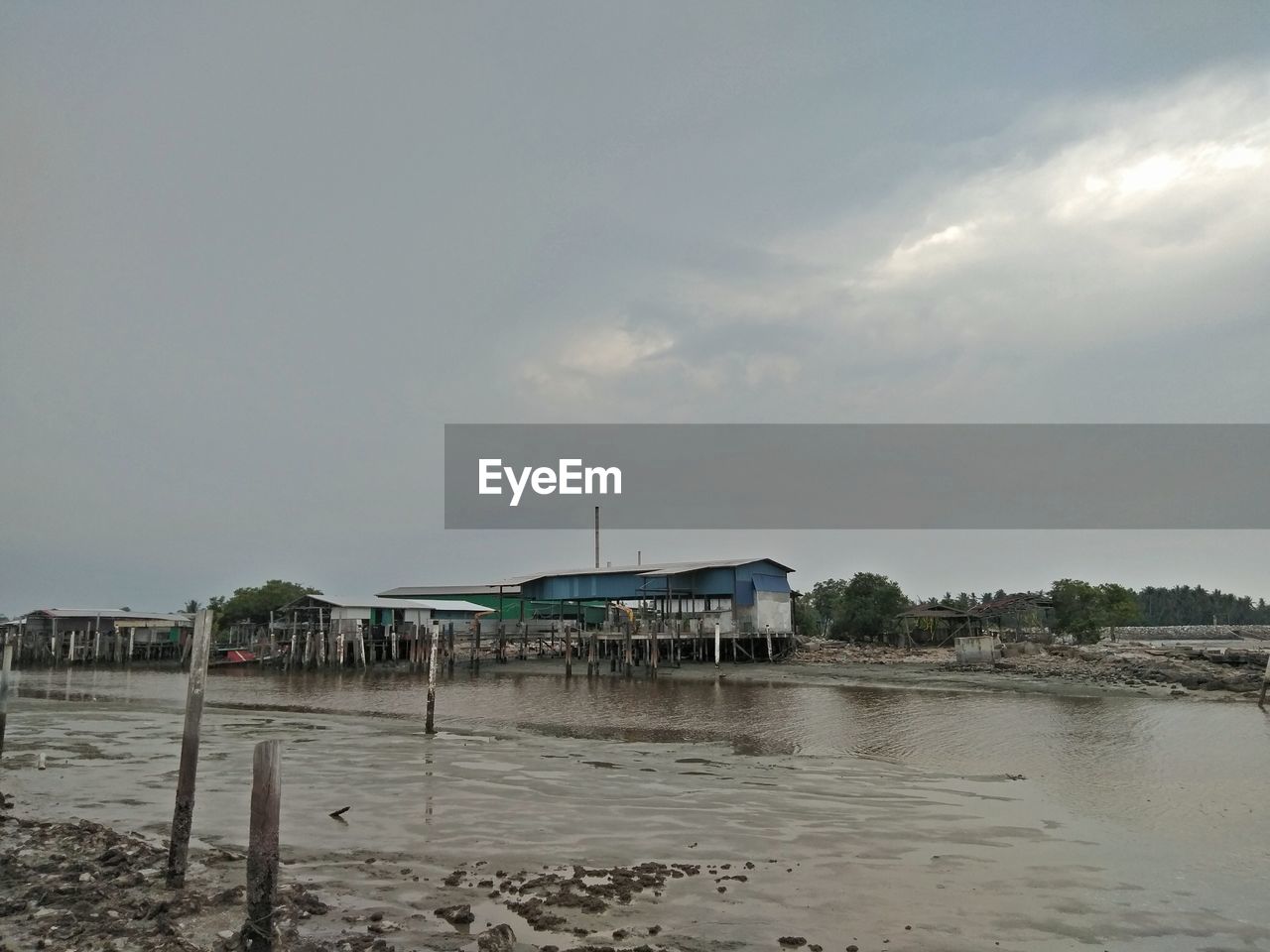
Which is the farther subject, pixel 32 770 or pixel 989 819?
pixel 32 770

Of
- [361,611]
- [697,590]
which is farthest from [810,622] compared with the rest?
[361,611]

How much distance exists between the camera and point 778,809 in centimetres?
1244

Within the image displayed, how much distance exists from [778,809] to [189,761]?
25.5 ft

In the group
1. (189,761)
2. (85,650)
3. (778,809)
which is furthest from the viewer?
(85,650)

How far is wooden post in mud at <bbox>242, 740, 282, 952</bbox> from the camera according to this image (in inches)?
268

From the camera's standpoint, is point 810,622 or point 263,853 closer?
point 263,853

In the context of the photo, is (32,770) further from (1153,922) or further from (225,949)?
(1153,922)

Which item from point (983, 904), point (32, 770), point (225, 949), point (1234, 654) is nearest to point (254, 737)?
point (32, 770)

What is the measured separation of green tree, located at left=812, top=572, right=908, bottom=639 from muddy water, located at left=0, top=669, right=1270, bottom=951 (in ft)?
134

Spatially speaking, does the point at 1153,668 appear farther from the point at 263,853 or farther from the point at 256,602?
the point at 256,602

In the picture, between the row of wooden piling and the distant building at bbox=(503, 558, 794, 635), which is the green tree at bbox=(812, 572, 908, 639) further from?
the row of wooden piling

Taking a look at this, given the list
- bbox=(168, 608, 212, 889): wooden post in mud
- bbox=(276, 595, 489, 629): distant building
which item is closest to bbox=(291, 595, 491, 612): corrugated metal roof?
bbox=(276, 595, 489, 629): distant building

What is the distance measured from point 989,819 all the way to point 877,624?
57.3m

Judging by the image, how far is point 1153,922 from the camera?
7.98 meters
